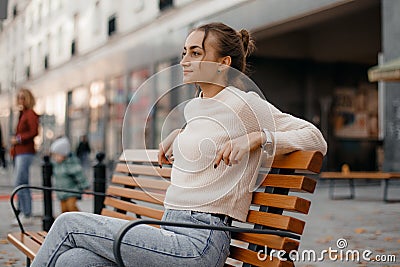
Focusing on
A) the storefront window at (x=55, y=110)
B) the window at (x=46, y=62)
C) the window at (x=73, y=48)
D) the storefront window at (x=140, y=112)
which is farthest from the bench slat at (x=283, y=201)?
the window at (x=46, y=62)

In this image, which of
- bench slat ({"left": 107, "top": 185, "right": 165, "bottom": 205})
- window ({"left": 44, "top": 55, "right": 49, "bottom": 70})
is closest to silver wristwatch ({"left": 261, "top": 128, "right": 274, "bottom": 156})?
bench slat ({"left": 107, "top": 185, "right": 165, "bottom": 205})

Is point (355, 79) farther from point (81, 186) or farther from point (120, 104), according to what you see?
point (81, 186)

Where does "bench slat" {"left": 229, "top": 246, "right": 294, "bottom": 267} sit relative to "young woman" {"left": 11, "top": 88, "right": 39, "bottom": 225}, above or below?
below

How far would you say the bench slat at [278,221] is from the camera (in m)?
2.66

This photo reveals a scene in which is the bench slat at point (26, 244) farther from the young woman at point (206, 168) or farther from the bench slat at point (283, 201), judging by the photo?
the bench slat at point (283, 201)

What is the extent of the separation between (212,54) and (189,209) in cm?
73

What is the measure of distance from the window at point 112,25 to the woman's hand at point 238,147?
21777 mm

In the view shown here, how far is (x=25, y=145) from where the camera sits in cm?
834

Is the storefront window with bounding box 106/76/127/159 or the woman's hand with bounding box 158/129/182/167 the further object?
the storefront window with bounding box 106/76/127/159

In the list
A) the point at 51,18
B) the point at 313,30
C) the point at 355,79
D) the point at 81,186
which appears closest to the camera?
the point at 81,186

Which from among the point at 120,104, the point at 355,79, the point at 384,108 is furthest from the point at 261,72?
the point at 384,108

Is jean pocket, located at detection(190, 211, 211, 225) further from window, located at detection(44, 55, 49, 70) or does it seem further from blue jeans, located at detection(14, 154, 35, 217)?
window, located at detection(44, 55, 49, 70)

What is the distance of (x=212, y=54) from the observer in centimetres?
297

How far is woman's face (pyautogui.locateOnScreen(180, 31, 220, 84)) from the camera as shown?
2.97m
